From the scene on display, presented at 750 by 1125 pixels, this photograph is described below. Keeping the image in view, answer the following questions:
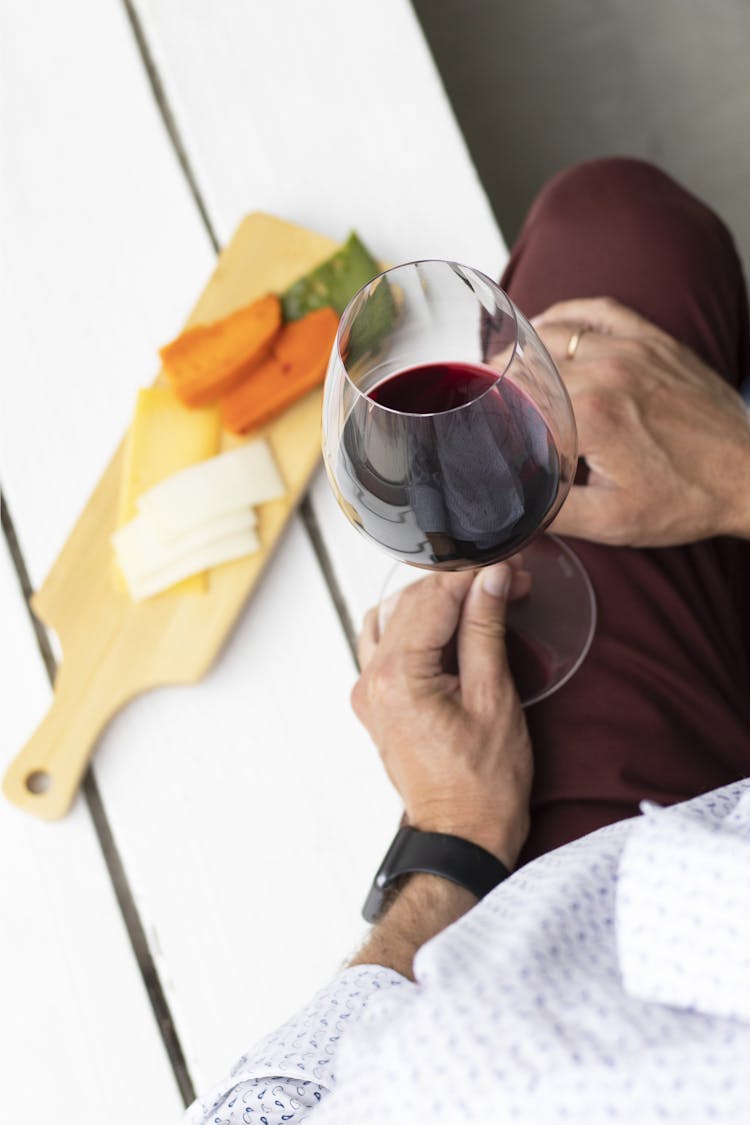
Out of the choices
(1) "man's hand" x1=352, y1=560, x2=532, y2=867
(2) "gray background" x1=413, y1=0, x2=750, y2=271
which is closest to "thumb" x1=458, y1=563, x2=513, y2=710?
(1) "man's hand" x1=352, y1=560, x2=532, y2=867

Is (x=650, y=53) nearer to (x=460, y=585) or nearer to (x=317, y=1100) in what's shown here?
(x=460, y=585)

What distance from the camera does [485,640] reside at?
2.45 ft

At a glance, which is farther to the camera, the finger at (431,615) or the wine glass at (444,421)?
the finger at (431,615)

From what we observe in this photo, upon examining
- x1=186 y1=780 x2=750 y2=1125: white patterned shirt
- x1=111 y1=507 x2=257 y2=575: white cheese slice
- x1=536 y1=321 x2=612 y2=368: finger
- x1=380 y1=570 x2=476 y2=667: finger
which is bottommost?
x1=186 y1=780 x2=750 y2=1125: white patterned shirt

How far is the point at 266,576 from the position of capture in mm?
886

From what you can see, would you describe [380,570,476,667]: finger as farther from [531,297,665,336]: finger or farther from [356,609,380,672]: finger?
[531,297,665,336]: finger

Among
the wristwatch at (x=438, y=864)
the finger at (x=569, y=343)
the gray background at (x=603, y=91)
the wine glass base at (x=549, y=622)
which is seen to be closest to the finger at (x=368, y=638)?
the wine glass base at (x=549, y=622)

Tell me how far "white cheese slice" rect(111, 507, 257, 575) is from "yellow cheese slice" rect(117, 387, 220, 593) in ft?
0.10

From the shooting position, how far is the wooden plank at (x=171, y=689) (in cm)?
83

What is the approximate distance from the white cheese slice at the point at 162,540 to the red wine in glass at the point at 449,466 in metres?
0.27

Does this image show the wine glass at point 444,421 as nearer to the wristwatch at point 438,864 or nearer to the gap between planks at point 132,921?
the wristwatch at point 438,864

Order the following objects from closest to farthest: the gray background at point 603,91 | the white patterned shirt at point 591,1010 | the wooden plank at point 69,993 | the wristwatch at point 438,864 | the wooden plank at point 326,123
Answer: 1. the white patterned shirt at point 591,1010
2. the wristwatch at point 438,864
3. the wooden plank at point 69,993
4. the wooden plank at point 326,123
5. the gray background at point 603,91

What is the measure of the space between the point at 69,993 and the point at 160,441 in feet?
1.42

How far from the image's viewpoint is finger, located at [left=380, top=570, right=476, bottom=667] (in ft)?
2.44
